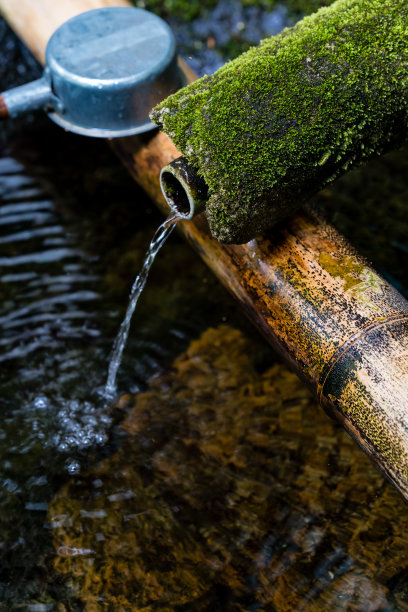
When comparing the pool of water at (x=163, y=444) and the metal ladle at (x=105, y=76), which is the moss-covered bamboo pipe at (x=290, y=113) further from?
the pool of water at (x=163, y=444)

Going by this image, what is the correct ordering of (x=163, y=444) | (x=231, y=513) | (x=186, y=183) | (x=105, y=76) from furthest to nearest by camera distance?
(x=163, y=444)
(x=105, y=76)
(x=231, y=513)
(x=186, y=183)

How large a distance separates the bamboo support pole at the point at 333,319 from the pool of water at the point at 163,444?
2.27 ft

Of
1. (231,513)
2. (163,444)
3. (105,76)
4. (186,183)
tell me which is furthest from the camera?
(163,444)

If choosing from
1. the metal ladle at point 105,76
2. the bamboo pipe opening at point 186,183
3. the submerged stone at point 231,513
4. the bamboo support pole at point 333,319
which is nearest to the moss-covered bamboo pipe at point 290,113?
the bamboo pipe opening at point 186,183

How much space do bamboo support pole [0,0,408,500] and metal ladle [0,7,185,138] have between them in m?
0.75

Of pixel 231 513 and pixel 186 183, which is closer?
pixel 186 183

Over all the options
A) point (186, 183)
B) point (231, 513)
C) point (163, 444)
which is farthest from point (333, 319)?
point (163, 444)

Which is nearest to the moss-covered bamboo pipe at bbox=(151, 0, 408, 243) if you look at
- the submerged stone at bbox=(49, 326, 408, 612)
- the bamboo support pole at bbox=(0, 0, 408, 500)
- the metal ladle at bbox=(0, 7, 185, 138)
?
the bamboo support pole at bbox=(0, 0, 408, 500)

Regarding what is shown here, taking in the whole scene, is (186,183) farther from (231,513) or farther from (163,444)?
(231,513)

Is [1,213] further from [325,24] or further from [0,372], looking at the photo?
[325,24]

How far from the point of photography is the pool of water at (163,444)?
8.25 ft

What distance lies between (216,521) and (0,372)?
60.0 inches

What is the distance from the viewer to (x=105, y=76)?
9.42 ft

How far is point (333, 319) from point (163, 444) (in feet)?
4.06
